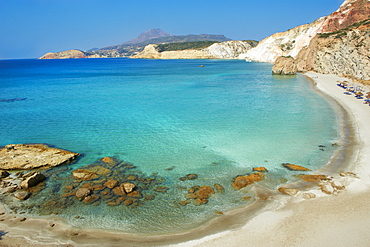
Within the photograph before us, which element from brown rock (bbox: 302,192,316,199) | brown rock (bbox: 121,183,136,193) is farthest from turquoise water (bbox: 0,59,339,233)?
brown rock (bbox: 302,192,316,199)

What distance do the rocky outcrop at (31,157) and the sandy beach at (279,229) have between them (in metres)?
4.38

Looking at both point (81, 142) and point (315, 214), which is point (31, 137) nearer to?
point (81, 142)

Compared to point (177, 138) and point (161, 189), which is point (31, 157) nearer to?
point (161, 189)

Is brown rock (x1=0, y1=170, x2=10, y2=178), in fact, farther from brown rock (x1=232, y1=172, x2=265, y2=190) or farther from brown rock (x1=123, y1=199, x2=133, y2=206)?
brown rock (x1=232, y1=172, x2=265, y2=190)

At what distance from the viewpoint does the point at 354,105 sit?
2452 centimetres

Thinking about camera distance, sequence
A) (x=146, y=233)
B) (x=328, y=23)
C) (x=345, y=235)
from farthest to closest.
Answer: (x=328, y=23)
(x=146, y=233)
(x=345, y=235)

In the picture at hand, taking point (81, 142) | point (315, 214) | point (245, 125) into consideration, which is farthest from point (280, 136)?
point (81, 142)

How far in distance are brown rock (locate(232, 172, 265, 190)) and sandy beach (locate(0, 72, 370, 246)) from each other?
4.95ft

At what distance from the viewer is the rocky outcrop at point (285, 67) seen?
56.3 m

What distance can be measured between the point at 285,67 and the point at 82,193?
5497 cm

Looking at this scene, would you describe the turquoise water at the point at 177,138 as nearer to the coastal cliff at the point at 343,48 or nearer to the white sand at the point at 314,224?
the white sand at the point at 314,224

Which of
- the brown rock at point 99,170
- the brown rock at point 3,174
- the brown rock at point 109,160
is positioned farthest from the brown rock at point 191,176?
the brown rock at point 3,174

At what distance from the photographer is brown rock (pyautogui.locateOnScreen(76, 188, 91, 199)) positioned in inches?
406

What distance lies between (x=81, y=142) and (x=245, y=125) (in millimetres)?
11736
